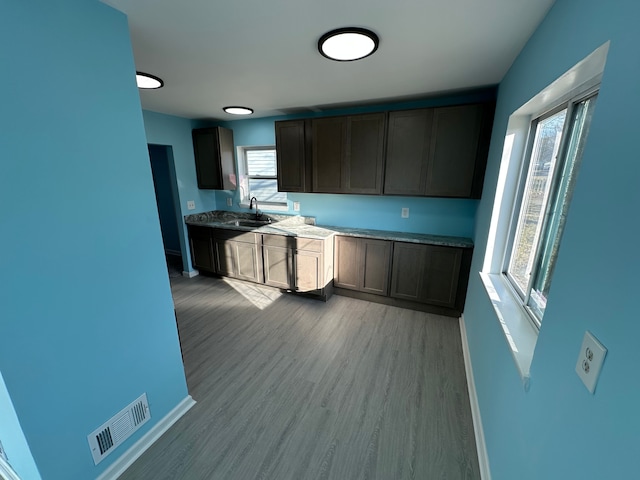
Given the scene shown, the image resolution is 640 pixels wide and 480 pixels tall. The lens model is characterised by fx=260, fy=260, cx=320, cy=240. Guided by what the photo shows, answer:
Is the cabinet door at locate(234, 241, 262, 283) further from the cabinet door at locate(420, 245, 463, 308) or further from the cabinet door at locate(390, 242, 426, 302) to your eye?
the cabinet door at locate(420, 245, 463, 308)

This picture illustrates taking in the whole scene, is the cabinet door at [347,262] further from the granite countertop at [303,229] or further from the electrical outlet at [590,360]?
the electrical outlet at [590,360]

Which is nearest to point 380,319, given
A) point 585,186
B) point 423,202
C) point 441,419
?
point 441,419

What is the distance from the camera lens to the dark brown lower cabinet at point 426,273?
277 cm

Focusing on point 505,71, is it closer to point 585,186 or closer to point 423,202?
point 423,202

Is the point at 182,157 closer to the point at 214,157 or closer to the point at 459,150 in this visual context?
the point at 214,157

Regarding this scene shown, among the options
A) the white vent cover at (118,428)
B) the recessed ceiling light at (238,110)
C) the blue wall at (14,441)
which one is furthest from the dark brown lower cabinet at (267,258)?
the blue wall at (14,441)

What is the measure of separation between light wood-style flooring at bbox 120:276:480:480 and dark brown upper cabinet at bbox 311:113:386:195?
1.52 m

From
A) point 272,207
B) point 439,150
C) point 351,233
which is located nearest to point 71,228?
point 351,233

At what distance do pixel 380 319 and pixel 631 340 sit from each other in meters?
2.45

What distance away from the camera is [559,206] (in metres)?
1.32

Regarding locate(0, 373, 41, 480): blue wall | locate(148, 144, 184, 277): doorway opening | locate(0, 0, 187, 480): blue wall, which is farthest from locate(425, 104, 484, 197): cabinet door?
locate(148, 144, 184, 277): doorway opening

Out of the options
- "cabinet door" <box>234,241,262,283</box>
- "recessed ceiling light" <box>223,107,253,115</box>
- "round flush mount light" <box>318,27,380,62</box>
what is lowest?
"cabinet door" <box>234,241,262,283</box>

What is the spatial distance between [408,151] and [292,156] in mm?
1424

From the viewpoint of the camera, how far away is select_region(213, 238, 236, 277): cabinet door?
3.74m
